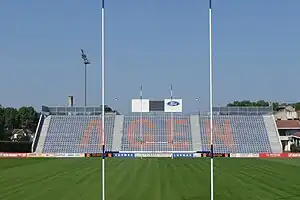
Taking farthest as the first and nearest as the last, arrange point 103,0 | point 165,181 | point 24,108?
point 24,108 < point 165,181 < point 103,0

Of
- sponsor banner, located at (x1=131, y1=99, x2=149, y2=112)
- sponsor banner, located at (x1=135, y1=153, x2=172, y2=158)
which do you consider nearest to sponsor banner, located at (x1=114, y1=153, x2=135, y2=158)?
sponsor banner, located at (x1=135, y1=153, x2=172, y2=158)

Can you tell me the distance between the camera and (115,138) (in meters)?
83.4

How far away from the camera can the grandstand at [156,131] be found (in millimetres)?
80812

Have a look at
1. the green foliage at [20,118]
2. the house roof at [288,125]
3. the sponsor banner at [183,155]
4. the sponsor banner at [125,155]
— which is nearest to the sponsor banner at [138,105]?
the sponsor banner at [125,155]

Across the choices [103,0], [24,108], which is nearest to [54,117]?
[24,108]

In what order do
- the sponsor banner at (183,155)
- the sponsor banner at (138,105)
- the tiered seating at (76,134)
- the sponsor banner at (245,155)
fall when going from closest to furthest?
the sponsor banner at (183,155)
the sponsor banner at (245,155)
the tiered seating at (76,134)
the sponsor banner at (138,105)

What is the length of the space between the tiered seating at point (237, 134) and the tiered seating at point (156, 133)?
126 inches

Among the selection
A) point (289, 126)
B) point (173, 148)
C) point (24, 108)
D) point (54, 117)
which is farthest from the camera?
point (24, 108)

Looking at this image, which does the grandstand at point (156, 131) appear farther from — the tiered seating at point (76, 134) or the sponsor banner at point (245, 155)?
the sponsor banner at point (245, 155)

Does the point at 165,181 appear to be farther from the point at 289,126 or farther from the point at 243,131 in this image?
the point at 289,126

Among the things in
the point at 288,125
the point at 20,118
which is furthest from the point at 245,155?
the point at 20,118

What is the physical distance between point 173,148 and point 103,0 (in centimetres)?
6768

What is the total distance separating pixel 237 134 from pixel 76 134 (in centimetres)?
2730

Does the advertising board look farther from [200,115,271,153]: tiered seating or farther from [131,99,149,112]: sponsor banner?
[200,115,271,153]: tiered seating
